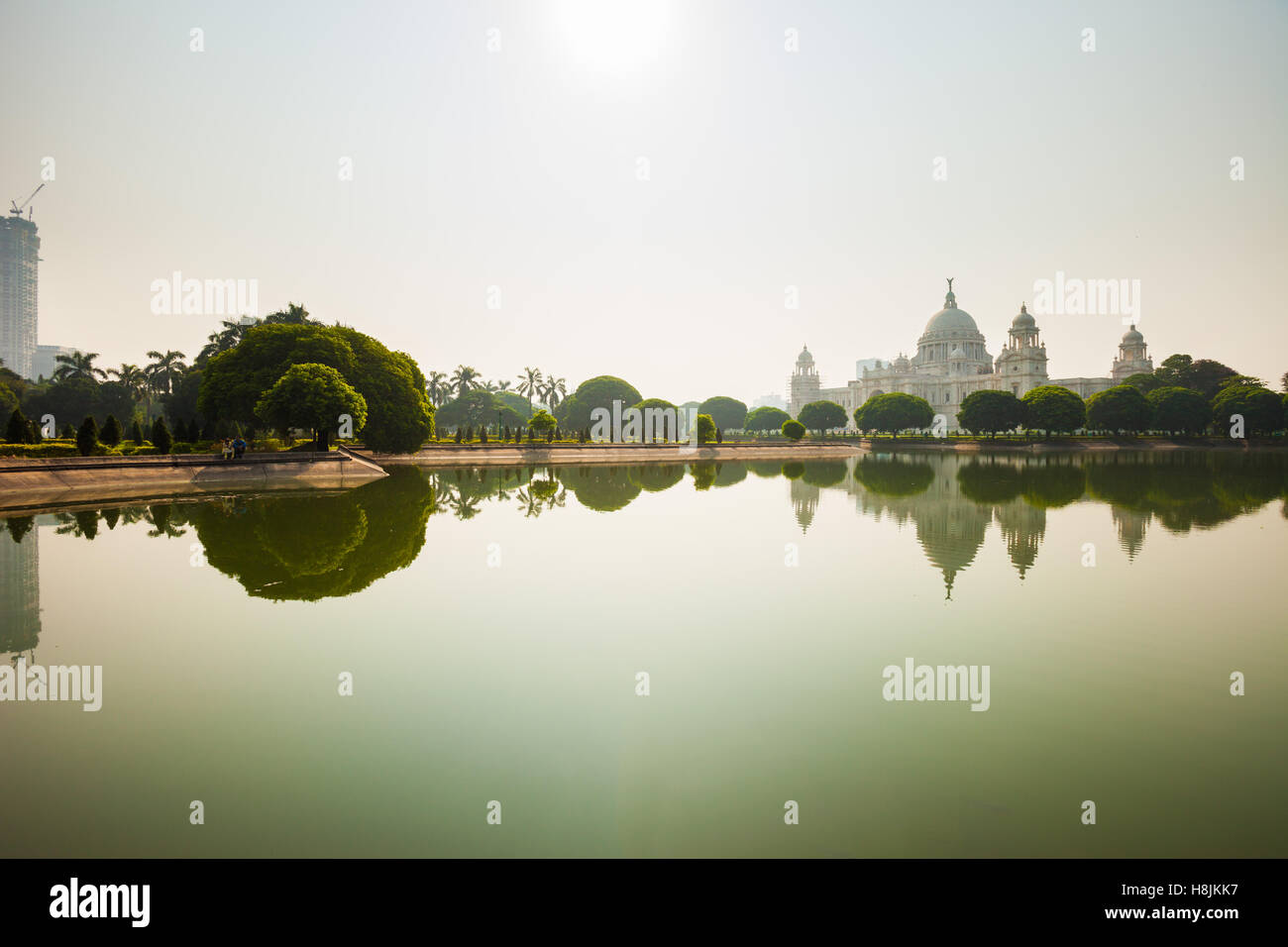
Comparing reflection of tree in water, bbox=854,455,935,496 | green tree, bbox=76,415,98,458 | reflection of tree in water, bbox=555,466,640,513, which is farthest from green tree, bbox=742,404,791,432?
green tree, bbox=76,415,98,458

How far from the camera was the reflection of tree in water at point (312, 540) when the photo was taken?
42.9 feet

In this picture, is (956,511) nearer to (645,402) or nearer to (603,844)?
(603,844)

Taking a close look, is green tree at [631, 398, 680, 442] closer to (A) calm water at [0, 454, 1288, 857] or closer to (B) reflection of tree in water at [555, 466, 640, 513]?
(B) reflection of tree in water at [555, 466, 640, 513]

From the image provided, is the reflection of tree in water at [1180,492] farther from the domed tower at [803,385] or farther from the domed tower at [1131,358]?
the domed tower at [803,385]

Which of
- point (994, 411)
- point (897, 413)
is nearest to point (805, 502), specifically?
point (994, 411)

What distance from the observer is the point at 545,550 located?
16.2 m

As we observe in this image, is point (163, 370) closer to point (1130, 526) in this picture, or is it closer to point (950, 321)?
point (1130, 526)

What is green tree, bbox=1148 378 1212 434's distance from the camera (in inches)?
3164

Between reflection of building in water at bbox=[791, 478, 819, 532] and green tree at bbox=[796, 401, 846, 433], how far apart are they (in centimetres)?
7575

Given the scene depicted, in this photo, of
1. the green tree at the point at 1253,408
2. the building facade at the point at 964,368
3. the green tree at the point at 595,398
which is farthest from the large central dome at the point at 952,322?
the green tree at the point at 595,398

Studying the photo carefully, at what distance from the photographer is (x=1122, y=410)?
→ 80.4m

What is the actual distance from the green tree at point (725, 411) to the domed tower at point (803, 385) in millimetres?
18784

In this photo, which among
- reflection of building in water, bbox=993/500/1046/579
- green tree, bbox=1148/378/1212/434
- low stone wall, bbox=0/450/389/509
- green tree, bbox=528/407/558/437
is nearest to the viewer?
reflection of building in water, bbox=993/500/1046/579

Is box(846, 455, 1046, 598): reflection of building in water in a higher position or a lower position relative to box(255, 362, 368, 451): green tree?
lower
